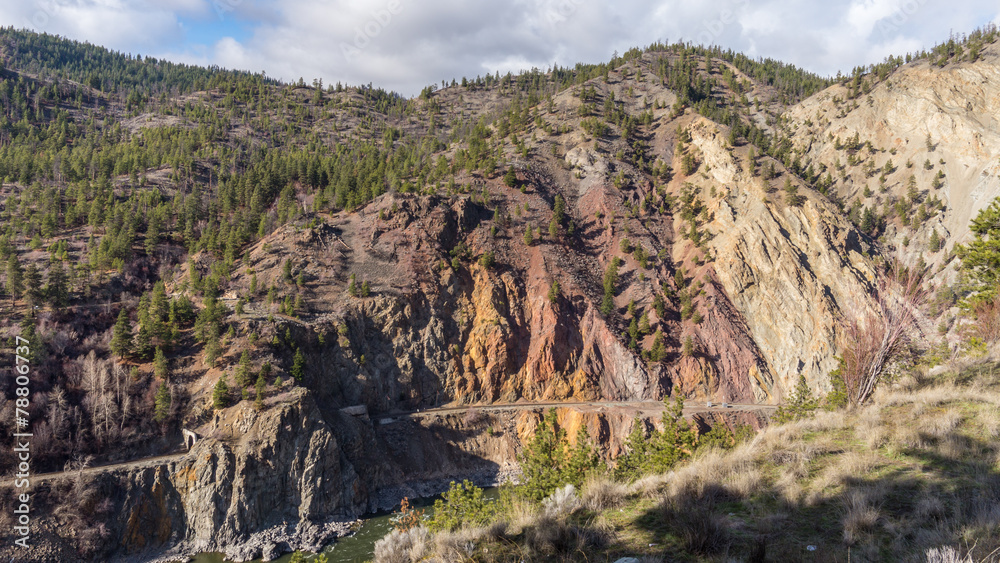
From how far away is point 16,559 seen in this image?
27.2 meters

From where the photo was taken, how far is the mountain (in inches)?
1391

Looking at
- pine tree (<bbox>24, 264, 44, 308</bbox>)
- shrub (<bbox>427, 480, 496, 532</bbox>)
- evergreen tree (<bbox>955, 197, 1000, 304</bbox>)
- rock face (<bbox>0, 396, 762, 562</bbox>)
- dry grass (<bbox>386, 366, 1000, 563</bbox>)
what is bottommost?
rock face (<bbox>0, 396, 762, 562</bbox>)

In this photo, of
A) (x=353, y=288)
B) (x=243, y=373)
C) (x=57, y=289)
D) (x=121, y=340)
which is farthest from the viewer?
(x=353, y=288)

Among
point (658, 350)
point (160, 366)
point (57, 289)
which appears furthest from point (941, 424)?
point (57, 289)

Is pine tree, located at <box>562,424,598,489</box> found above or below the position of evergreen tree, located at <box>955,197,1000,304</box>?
below

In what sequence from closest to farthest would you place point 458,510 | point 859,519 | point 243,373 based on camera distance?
point 859,519 < point 458,510 < point 243,373

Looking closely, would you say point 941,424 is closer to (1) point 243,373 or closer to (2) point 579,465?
(2) point 579,465

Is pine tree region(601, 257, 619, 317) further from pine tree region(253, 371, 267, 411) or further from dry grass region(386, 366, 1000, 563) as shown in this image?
dry grass region(386, 366, 1000, 563)

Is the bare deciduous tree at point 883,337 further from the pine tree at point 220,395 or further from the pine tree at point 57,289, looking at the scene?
Result: the pine tree at point 57,289

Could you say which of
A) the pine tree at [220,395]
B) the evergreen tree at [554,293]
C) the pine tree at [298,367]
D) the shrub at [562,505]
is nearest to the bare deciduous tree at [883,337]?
the shrub at [562,505]

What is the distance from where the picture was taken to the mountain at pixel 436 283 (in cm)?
3534

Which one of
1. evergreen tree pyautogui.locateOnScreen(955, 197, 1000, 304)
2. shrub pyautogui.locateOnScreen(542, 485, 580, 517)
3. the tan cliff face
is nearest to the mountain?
the tan cliff face

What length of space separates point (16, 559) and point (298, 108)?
12835cm

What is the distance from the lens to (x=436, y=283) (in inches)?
2199
